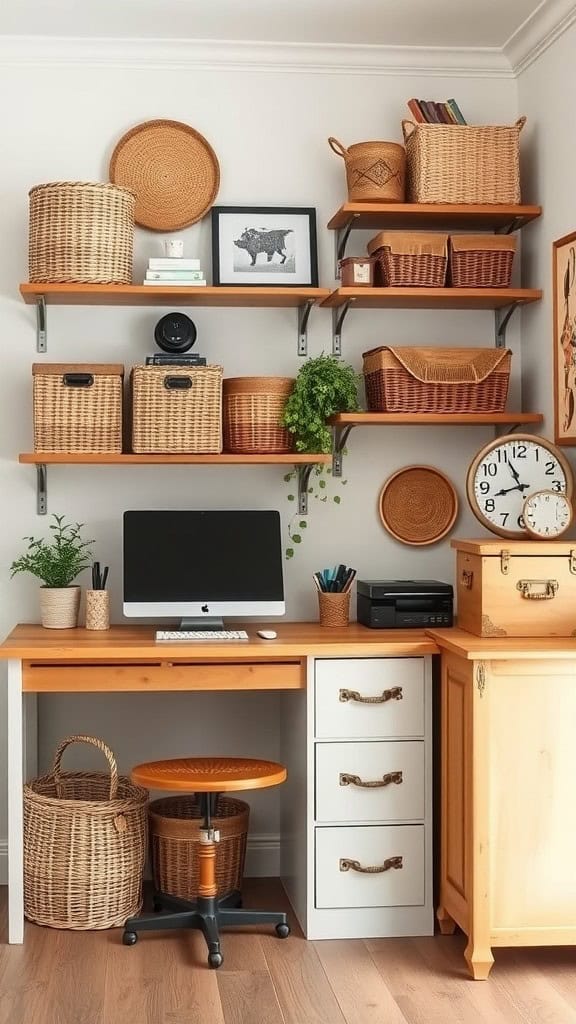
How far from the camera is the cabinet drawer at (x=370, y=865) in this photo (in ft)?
11.4

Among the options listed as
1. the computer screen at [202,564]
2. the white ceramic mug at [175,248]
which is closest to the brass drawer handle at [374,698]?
the computer screen at [202,564]

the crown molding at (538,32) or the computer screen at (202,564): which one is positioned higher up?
the crown molding at (538,32)

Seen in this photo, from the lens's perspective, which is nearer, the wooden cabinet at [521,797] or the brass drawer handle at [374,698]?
the wooden cabinet at [521,797]

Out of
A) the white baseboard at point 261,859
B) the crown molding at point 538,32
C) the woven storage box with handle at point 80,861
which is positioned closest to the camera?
the woven storage box with handle at point 80,861

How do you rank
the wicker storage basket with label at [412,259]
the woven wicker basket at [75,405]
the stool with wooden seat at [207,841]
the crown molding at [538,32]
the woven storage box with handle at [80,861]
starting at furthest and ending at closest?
the wicker storage basket with label at [412,259] → the woven wicker basket at [75,405] → the crown molding at [538,32] → the woven storage box with handle at [80,861] → the stool with wooden seat at [207,841]

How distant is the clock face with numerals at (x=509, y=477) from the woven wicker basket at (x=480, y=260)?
1.78ft

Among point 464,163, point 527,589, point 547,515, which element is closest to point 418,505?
point 547,515

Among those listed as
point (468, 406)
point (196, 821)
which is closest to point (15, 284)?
point (468, 406)

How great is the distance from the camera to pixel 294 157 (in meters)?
4.08

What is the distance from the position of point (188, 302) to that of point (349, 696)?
1.40 m

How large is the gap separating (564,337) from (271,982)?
201cm

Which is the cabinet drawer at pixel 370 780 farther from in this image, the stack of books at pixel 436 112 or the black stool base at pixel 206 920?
the stack of books at pixel 436 112

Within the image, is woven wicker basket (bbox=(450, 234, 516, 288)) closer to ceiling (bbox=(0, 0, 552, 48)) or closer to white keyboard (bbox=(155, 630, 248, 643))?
ceiling (bbox=(0, 0, 552, 48))

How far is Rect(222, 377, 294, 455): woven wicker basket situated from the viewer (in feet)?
12.6
